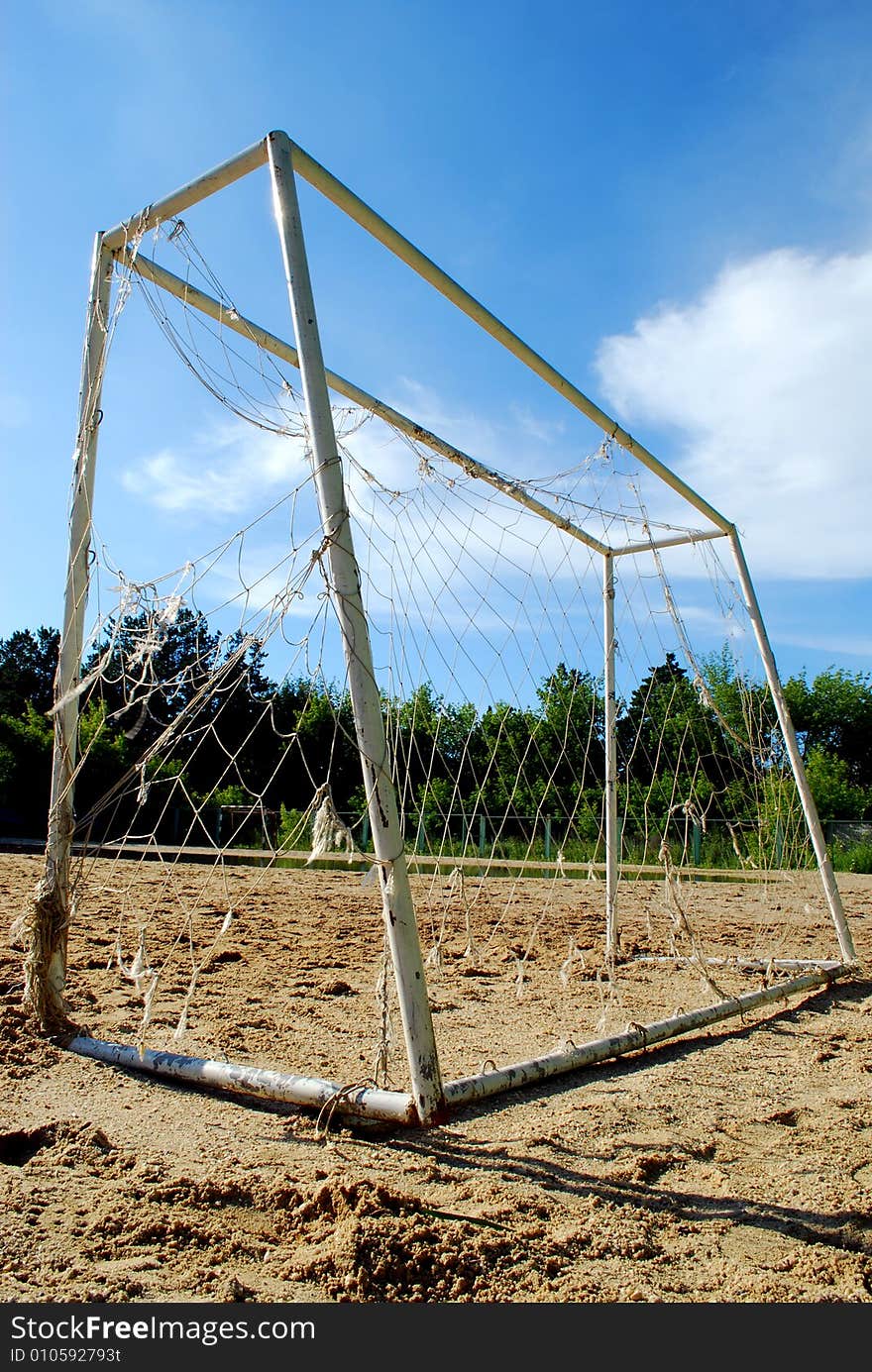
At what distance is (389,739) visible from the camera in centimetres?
424

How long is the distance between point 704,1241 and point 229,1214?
1051 mm

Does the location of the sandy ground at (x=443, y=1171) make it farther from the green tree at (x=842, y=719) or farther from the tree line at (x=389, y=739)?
the green tree at (x=842, y=719)

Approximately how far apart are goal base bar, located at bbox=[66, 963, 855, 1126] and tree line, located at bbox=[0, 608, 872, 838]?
31.7 inches

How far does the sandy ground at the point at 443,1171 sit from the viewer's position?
5.70 feet

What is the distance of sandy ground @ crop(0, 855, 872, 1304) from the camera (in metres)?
1.74

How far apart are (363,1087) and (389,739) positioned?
195 centimetres

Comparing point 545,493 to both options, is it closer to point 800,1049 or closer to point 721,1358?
point 800,1049

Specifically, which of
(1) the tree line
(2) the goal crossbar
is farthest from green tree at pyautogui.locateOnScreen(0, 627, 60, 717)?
(2) the goal crossbar

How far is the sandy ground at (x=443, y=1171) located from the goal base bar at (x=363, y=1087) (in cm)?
6
